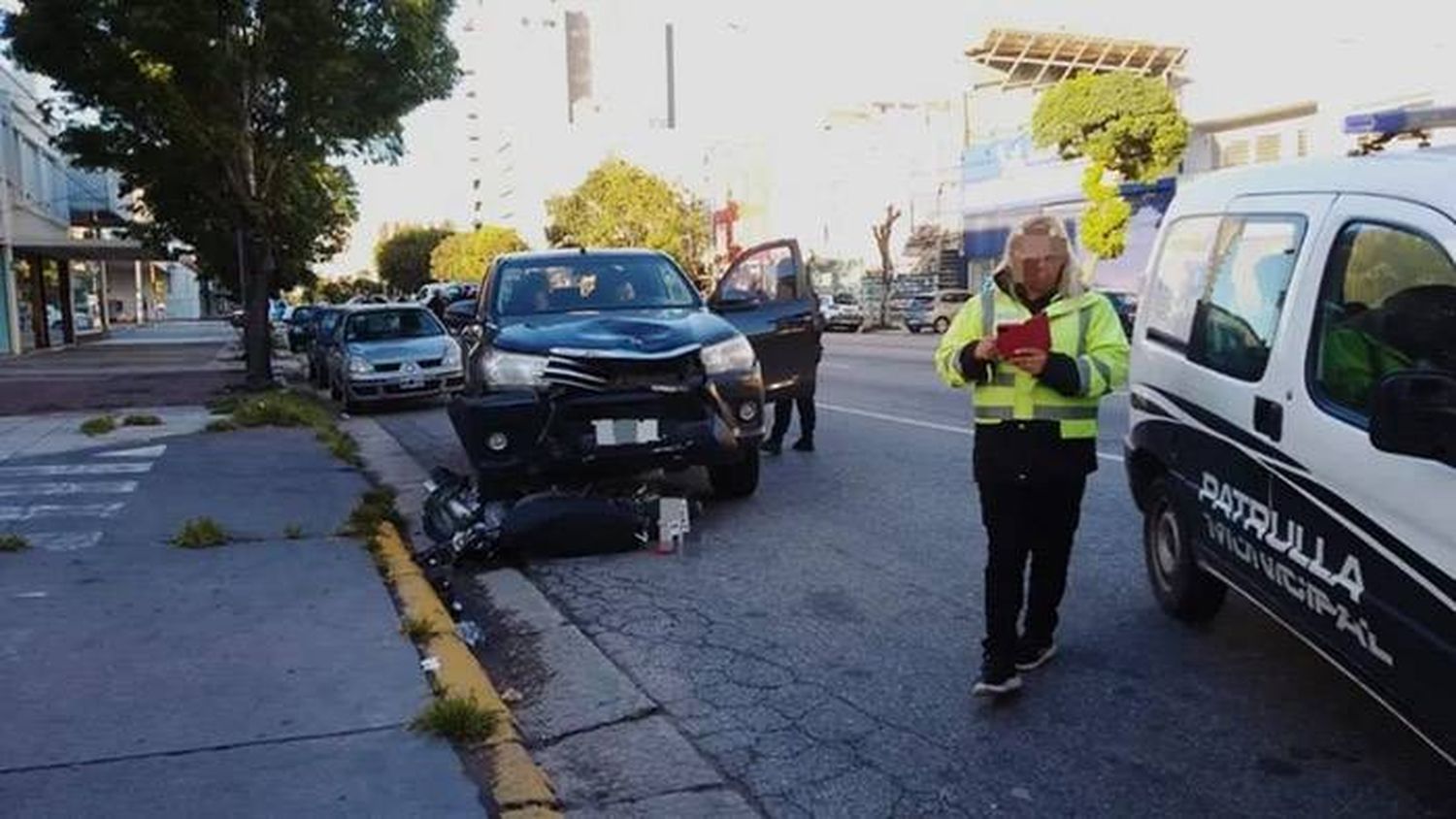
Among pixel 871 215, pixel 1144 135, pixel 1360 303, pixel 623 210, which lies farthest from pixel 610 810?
pixel 623 210

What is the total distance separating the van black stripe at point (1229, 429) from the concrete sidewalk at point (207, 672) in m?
2.71

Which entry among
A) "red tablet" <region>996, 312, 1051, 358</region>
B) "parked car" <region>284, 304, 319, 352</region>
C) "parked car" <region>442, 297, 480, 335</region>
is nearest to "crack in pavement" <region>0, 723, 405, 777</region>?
"red tablet" <region>996, 312, 1051, 358</region>

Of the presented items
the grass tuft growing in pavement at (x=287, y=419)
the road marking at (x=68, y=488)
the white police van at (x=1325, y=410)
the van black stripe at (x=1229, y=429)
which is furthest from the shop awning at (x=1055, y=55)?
the van black stripe at (x=1229, y=429)

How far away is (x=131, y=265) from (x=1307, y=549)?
3207 inches

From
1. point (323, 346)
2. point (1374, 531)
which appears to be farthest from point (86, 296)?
point (1374, 531)

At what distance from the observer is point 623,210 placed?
6253 cm

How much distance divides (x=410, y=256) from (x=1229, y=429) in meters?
106

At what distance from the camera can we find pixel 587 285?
359 inches

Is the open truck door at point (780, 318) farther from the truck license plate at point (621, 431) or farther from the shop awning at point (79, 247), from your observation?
the shop awning at point (79, 247)

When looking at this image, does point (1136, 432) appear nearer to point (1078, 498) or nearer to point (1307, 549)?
point (1078, 498)

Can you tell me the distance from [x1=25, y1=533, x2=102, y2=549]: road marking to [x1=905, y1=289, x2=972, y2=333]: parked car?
110 ft

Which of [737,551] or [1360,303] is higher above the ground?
[1360,303]

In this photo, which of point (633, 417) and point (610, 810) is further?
point (633, 417)

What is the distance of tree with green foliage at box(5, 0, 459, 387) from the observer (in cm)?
1688
